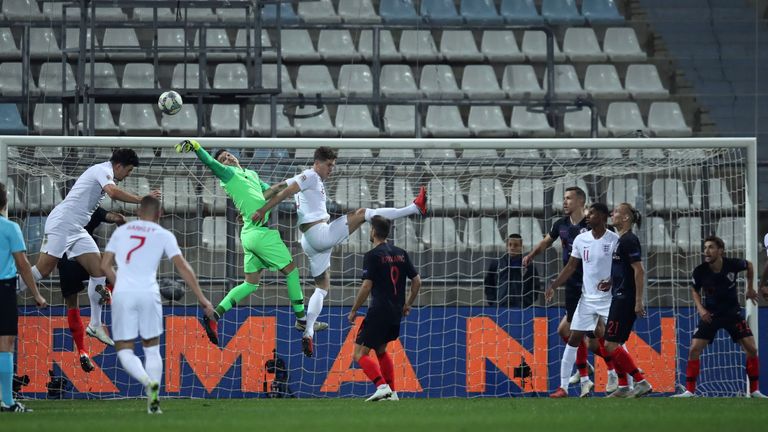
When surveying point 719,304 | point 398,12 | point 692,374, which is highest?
point 398,12

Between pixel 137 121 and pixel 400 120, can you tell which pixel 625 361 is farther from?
pixel 137 121

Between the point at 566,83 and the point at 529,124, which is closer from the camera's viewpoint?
the point at 529,124

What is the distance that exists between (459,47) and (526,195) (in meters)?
4.54

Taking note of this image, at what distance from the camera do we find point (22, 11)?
17.7 m

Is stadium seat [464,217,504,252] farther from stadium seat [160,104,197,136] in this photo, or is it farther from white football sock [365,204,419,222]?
stadium seat [160,104,197,136]

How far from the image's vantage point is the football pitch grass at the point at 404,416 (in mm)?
8500

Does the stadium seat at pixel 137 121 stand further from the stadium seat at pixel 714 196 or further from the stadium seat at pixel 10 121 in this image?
the stadium seat at pixel 714 196

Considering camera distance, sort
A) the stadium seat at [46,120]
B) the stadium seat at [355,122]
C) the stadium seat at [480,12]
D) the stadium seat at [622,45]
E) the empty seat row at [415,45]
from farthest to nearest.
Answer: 1. the stadium seat at [622,45]
2. the stadium seat at [480,12]
3. the empty seat row at [415,45]
4. the stadium seat at [355,122]
5. the stadium seat at [46,120]

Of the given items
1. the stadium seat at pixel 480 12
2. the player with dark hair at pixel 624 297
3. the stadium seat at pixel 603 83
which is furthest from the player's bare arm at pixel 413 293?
the stadium seat at pixel 480 12

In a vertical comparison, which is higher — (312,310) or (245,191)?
(245,191)

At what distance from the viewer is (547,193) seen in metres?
15.5

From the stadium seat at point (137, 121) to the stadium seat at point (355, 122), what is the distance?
2651mm

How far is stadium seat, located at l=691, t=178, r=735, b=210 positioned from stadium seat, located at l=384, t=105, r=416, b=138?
4184mm

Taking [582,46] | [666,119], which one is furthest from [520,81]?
[666,119]
